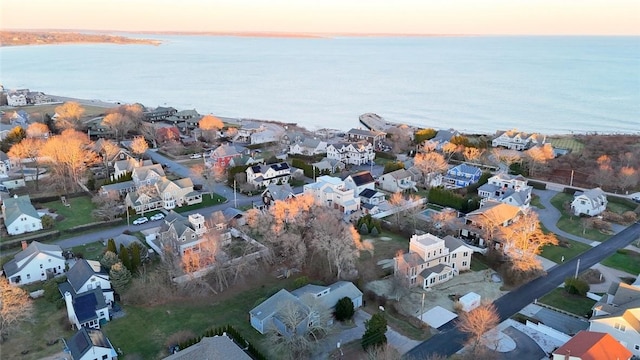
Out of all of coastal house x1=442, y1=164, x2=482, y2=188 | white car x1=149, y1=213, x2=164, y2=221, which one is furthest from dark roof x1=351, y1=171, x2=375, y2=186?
white car x1=149, y1=213, x2=164, y2=221

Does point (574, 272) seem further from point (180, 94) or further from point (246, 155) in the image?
point (180, 94)

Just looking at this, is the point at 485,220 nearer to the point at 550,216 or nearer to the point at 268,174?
the point at 550,216

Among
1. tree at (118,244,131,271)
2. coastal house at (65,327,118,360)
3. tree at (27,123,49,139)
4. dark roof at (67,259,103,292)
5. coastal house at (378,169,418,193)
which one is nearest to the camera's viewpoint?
coastal house at (65,327,118,360)

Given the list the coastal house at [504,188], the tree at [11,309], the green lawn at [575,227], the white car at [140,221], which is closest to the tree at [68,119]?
the white car at [140,221]

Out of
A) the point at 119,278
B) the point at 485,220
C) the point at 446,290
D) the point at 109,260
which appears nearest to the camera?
the point at 119,278

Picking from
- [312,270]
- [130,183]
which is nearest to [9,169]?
[130,183]

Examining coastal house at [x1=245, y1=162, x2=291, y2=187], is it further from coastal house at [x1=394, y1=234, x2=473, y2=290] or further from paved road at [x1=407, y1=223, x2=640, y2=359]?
paved road at [x1=407, y1=223, x2=640, y2=359]

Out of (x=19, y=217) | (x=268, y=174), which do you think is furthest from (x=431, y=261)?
(x=19, y=217)
